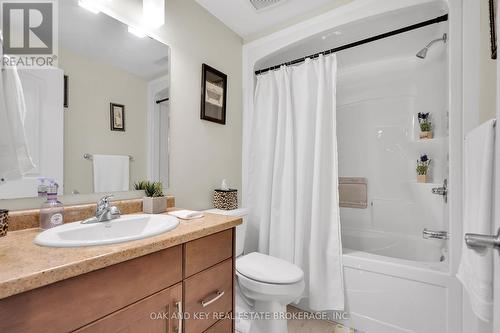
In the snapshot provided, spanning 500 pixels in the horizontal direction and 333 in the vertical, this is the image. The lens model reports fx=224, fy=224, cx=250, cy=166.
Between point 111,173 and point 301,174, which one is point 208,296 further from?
point 301,174

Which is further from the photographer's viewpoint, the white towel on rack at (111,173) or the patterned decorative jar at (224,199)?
the patterned decorative jar at (224,199)

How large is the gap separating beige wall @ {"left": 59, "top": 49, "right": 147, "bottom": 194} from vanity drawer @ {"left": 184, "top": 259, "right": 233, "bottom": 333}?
2.34 ft

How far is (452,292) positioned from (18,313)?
6.16ft

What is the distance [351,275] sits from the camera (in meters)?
1.57

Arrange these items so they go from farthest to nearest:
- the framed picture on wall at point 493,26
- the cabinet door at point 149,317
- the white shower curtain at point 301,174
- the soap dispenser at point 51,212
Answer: the white shower curtain at point 301,174
the framed picture on wall at point 493,26
the soap dispenser at point 51,212
the cabinet door at point 149,317

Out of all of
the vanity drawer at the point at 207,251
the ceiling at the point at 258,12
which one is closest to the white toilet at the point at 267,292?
the vanity drawer at the point at 207,251

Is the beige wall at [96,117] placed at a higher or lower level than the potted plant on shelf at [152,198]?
higher

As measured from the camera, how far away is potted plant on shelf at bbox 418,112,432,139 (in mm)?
1984

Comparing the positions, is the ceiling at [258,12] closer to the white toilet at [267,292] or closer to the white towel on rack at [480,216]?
the white towel on rack at [480,216]

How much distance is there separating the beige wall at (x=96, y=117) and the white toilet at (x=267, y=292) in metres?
0.89

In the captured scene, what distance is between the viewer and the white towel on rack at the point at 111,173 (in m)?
1.14

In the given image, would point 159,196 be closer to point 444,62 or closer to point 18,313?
point 18,313

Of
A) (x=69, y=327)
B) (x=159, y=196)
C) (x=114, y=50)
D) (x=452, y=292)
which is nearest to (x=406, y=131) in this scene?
(x=452, y=292)

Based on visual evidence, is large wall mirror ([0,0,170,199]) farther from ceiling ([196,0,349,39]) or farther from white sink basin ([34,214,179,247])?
ceiling ([196,0,349,39])
